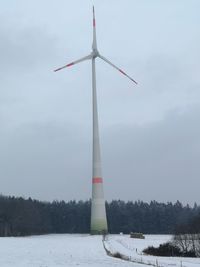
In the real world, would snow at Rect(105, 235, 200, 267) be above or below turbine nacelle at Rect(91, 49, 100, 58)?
below

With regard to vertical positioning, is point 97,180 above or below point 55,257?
above

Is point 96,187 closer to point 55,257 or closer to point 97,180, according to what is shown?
point 97,180

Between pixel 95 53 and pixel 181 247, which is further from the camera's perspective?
pixel 95 53

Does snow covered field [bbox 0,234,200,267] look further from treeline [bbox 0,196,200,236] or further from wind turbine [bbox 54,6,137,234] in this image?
treeline [bbox 0,196,200,236]

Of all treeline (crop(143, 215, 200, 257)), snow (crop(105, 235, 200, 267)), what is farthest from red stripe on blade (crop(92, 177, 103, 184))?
treeline (crop(143, 215, 200, 257))

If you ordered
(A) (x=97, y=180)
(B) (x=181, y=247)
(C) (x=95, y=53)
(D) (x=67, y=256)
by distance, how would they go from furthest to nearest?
(C) (x=95, y=53) → (A) (x=97, y=180) → (B) (x=181, y=247) → (D) (x=67, y=256)

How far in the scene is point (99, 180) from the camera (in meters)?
94.4

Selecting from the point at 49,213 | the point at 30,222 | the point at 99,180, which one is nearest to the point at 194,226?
the point at 99,180

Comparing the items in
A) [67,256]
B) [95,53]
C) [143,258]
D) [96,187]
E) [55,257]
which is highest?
[95,53]

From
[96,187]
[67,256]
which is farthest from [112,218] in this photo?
[67,256]

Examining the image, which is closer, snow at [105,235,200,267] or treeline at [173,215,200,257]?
snow at [105,235,200,267]

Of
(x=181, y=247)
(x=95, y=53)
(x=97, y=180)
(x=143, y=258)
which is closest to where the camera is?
(x=143, y=258)

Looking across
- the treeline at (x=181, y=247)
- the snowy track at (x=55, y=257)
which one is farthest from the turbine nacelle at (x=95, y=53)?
the snowy track at (x=55, y=257)

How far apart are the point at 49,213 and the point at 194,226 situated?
117866 millimetres
